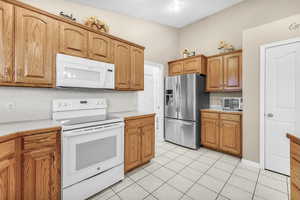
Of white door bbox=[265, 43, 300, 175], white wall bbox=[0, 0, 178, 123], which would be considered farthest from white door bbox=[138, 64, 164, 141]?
white door bbox=[265, 43, 300, 175]

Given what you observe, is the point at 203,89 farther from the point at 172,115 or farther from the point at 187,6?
the point at 187,6

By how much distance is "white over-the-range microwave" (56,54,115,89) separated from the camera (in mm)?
1807

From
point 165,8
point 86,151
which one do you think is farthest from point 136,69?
point 86,151

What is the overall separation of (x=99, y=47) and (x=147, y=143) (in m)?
1.82

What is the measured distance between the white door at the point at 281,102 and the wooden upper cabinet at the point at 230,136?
462 mm

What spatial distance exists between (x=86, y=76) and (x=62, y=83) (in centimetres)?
34

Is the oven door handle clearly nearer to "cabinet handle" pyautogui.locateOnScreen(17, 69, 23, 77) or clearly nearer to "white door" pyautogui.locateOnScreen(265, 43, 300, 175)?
"cabinet handle" pyautogui.locateOnScreen(17, 69, 23, 77)

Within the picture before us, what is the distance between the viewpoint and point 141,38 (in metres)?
3.37

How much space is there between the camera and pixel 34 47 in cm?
163

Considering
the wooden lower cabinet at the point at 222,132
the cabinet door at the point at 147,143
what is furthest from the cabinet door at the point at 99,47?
the wooden lower cabinet at the point at 222,132

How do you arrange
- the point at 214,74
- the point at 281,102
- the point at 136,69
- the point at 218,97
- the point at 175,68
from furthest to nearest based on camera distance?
1. the point at 175,68
2. the point at 218,97
3. the point at 214,74
4. the point at 136,69
5. the point at 281,102

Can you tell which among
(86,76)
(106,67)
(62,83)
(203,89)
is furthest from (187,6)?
(62,83)

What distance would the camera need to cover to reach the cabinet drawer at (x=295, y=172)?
41.6 inches

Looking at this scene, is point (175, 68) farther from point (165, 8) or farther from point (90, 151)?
point (90, 151)
